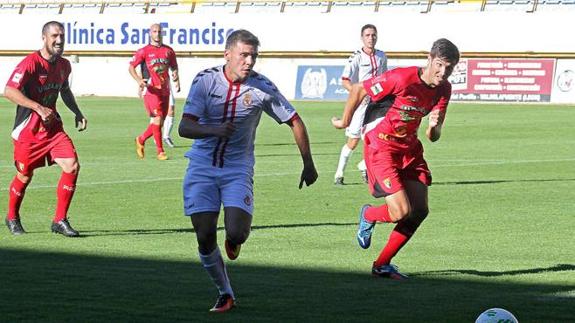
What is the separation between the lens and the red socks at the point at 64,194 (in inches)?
505

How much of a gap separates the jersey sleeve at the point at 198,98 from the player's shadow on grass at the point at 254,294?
1.28m

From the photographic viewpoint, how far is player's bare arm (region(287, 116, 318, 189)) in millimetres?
8648

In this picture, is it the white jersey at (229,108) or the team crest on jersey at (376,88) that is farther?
the team crest on jersey at (376,88)

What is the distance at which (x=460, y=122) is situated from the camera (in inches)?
1303

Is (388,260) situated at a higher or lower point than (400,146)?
lower

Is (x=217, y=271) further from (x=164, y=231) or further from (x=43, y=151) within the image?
(x=43, y=151)

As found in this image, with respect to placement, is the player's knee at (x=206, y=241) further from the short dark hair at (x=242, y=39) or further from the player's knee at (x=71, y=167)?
the player's knee at (x=71, y=167)

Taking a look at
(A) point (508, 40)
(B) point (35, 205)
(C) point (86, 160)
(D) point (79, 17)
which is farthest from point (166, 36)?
(B) point (35, 205)

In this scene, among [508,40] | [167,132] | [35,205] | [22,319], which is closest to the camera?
[22,319]

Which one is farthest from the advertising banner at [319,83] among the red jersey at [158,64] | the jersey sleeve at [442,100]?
the jersey sleeve at [442,100]

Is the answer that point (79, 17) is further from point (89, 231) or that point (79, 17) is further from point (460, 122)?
point (89, 231)

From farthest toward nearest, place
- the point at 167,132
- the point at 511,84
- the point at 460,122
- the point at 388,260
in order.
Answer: the point at 511,84 < the point at 460,122 < the point at 167,132 < the point at 388,260

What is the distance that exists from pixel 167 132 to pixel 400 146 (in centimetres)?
1580

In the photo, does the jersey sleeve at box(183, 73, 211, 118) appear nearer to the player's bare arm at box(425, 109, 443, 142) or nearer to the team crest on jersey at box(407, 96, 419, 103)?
the team crest on jersey at box(407, 96, 419, 103)
